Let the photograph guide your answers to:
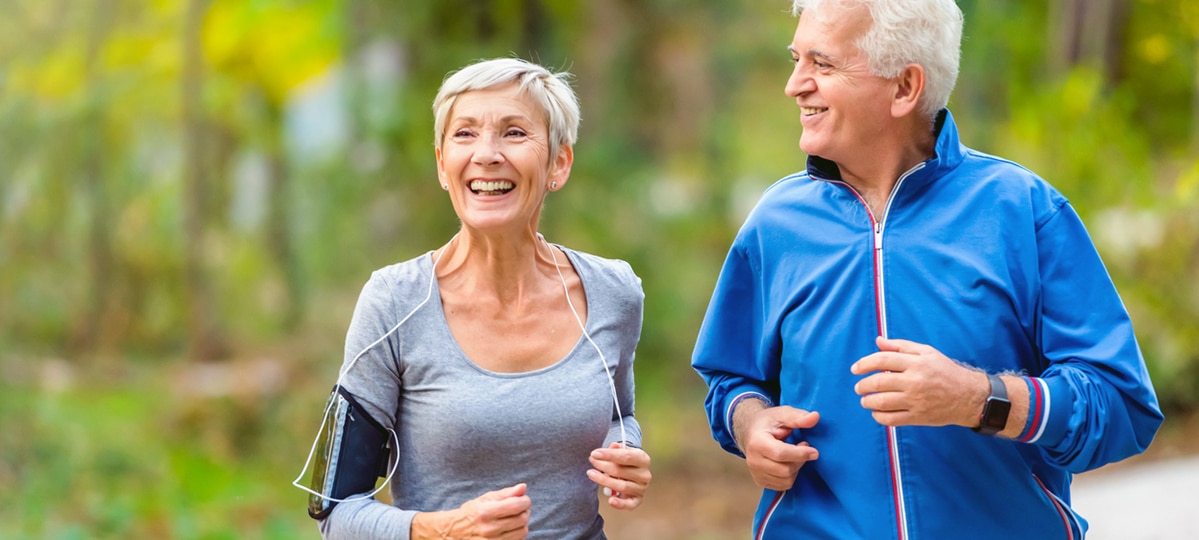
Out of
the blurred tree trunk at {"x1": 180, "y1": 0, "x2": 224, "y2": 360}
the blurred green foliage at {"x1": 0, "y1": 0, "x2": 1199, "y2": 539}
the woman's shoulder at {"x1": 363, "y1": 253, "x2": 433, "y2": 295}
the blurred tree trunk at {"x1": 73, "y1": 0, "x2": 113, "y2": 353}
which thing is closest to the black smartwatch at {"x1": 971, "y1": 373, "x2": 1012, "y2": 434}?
the woman's shoulder at {"x1": 363, "y1": 253, "x2": 433, "y2": 295}

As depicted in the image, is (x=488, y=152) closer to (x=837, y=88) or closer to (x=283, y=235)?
(x=837, y=88)

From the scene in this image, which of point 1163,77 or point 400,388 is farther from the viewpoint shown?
point 1163,77

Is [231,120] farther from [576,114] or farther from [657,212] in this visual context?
[576,114]

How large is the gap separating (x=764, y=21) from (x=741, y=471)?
2.59 metres

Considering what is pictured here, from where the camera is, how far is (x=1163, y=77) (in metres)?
6.96

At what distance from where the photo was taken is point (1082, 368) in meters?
1.69

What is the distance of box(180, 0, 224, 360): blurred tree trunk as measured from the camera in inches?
250

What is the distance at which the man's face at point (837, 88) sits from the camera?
6.00 feet

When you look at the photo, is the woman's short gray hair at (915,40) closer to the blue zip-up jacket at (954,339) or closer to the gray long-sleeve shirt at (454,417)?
the blue zip-up jacket at (954,339)

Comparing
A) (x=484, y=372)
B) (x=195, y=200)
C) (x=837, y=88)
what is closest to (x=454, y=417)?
(x=484, y=372)

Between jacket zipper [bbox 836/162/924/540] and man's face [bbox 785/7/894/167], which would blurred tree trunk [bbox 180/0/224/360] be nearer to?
man's face [bbox 785/7/894/167]

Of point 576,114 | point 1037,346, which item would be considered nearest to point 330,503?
point 576,114

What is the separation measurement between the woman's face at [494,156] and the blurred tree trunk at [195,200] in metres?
A: 4.95

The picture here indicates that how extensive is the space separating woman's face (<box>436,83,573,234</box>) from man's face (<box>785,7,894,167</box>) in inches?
16.9
